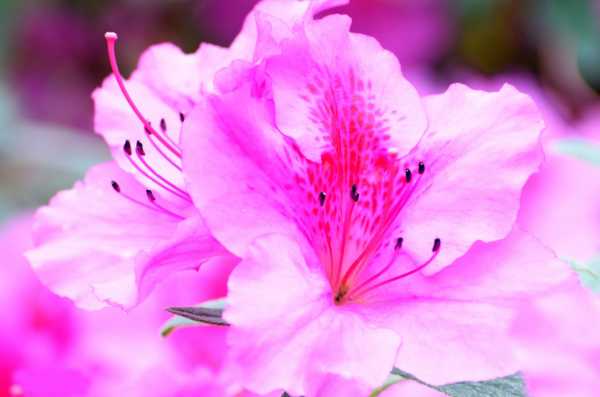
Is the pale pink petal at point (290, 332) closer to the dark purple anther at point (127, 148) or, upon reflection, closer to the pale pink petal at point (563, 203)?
the dark purple anther at point (127, 148)

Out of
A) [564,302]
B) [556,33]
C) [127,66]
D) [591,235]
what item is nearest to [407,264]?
[564,302]

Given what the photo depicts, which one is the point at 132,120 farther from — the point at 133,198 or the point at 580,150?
the point at 580,150

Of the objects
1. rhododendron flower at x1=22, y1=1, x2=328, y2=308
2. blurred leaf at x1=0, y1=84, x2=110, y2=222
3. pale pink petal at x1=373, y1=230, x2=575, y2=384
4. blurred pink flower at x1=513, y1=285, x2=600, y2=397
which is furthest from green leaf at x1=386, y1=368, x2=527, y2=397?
blurred leaf at x1=0, y1=84, x2=110, y2=222

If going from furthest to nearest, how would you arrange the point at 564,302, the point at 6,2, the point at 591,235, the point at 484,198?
the point at 6,2, the point at 591,235, the point at 564,302, the point at 484,198

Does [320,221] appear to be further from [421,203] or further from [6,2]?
[6,2]

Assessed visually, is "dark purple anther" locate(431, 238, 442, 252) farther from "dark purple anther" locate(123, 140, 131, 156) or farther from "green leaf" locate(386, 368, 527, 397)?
"dark purple anther" locate(123, 140, 131, 156)

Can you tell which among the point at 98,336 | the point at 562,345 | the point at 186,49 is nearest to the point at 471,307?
the point at 562,345
